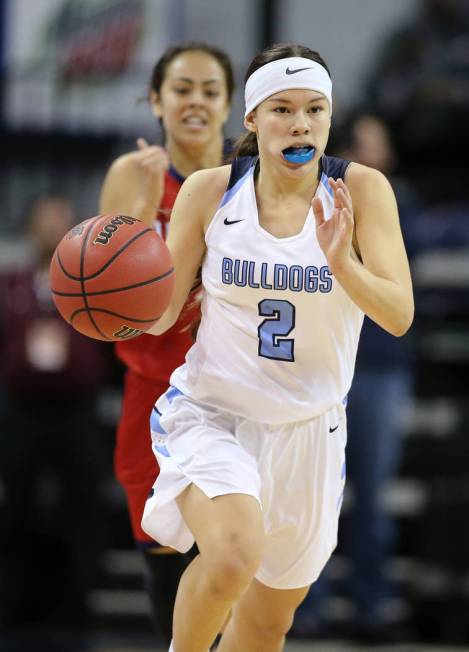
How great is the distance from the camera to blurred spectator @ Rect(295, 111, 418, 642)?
23.7ft

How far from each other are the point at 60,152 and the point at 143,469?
5.38 meters

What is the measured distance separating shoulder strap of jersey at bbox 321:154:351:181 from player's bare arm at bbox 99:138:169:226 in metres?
0.76

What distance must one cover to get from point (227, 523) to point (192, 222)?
978mm

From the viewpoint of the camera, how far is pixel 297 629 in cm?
745

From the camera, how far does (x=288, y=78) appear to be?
396 centimetres

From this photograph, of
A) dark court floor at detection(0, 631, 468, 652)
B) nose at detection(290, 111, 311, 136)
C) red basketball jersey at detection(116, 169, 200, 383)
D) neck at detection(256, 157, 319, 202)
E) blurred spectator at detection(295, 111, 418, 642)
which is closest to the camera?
nose at detection(290, 111, 311, 136)

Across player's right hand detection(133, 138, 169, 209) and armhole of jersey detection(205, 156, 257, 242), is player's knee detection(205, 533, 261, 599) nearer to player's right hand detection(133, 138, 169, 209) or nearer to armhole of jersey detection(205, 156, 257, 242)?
armhole of jersey detection(205, 156, 257, 242)

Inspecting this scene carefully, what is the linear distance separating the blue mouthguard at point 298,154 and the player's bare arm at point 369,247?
12 centimetres

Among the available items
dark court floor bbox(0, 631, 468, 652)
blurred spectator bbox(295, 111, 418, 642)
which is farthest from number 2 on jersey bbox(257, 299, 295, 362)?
dark court floor bbox(0, 631, 468, 652)

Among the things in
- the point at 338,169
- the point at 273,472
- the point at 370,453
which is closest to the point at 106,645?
the point at 370,453

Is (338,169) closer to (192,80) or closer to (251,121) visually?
(251,121)

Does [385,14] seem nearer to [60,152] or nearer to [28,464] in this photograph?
[60,152]

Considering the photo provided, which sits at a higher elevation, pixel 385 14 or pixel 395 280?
pixel 385 14

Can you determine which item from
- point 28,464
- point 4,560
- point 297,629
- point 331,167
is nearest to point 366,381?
point 297,629
